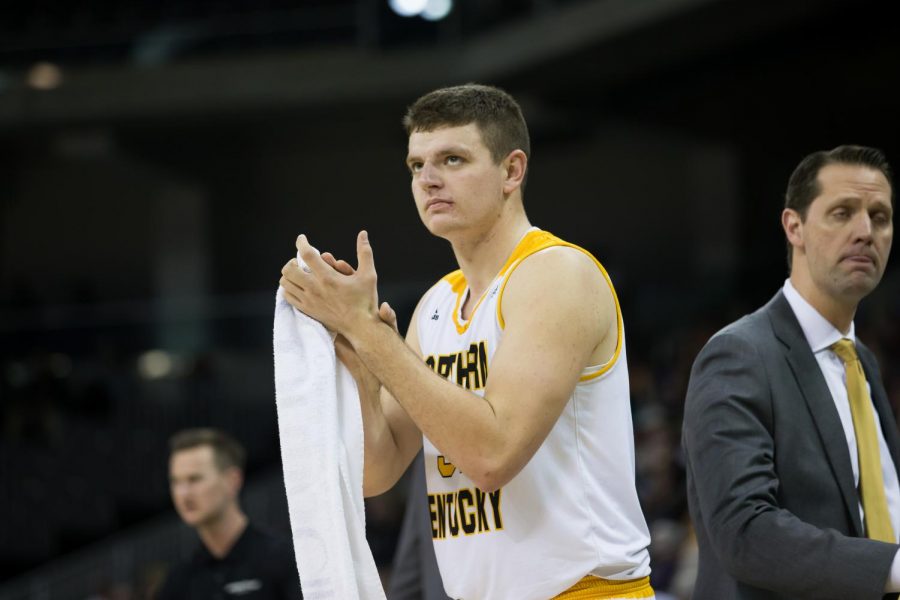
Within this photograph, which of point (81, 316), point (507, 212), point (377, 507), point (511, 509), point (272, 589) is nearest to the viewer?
point (511, 509)

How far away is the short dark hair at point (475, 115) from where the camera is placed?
114 inches

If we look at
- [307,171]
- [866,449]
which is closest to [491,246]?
[866,449]

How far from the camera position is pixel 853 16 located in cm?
1288

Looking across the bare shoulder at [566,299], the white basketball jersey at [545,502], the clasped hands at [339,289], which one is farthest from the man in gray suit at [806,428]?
the clasped hands at [339,289]

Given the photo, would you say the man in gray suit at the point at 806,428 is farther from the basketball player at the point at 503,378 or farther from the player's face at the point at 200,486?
the player's face at the point at 200,486

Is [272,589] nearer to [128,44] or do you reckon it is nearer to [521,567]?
[521,567]

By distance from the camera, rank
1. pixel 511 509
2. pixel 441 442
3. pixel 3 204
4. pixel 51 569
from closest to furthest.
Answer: pixel 441 442 < pixel 511 509 < pixel 51 569 < pixel 3 204

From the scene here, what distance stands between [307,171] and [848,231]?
1454cm

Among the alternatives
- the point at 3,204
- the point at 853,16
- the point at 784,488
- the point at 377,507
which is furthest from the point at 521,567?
the point at 3,204

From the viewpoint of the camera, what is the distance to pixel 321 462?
2771 millimetres

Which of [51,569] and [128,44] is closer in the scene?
[51,569]

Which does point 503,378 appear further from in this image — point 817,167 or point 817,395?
point 817,167

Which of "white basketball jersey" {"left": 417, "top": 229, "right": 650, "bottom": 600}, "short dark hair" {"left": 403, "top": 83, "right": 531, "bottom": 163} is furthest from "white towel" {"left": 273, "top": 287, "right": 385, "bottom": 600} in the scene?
"short dark hair" {"left": 403, "top": 83, "right": 531, "bottom": 163}

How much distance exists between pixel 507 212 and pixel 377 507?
7.98 metres
